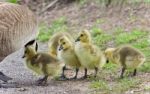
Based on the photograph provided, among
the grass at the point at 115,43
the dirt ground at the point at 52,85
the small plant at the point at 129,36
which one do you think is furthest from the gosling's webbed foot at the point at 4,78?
the small plant at the point at 129,36

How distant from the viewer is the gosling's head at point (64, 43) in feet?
25.1

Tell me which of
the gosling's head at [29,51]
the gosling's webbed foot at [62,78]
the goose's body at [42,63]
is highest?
the gosling's head at [29,51]

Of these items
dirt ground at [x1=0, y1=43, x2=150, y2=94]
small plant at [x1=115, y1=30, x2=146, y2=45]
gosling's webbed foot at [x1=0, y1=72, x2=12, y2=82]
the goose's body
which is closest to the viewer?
dirt ground at [x1=0, y1=43, x2=150, y2=94]

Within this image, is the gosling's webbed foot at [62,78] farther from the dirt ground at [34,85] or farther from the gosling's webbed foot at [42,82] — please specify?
the gosling's webbed foot at [42,82]

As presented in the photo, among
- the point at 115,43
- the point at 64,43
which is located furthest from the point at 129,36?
the point at 64,43

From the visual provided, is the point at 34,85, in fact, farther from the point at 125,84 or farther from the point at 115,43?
the point at 115,43

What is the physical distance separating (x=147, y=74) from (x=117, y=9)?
16.3ft

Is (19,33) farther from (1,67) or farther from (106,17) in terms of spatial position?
(106,17)

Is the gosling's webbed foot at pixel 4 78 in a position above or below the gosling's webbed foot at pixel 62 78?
above

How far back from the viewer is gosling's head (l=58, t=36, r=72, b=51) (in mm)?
7641

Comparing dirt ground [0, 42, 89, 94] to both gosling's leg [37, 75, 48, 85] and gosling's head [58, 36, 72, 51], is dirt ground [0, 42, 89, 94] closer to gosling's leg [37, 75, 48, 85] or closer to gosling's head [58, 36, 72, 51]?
gosling's leg [37, 75, 48, 85]

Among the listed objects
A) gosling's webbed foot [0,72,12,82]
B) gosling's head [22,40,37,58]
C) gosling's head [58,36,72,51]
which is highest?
gosling's head [58,36,72,51]

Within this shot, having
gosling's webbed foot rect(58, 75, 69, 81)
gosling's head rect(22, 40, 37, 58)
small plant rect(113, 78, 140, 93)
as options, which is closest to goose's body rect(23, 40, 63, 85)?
gosling's head rect(22, 40, 37, 58)

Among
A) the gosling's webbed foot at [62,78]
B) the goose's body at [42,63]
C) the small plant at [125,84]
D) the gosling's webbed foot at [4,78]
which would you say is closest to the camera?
the small plant at [125,84]
